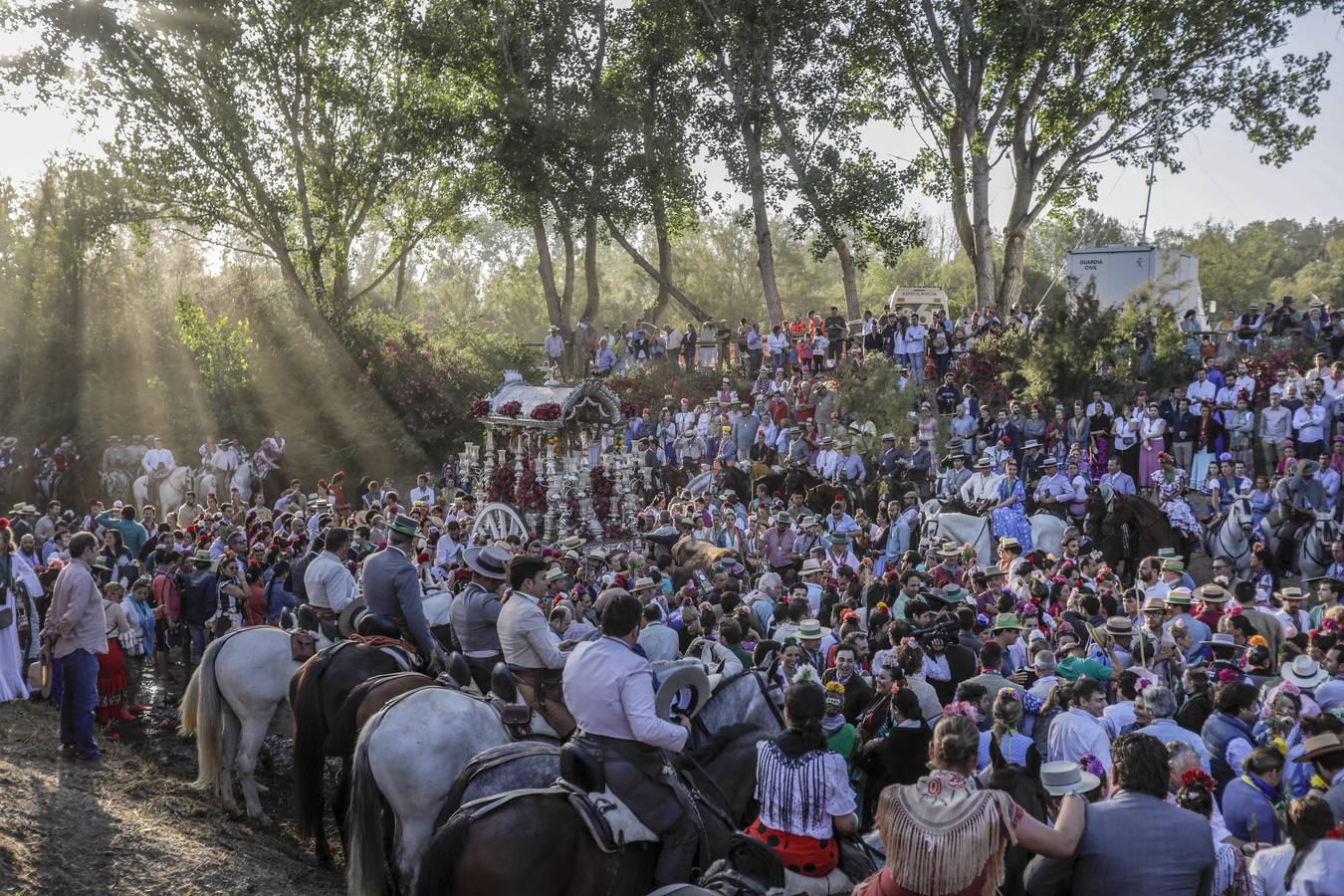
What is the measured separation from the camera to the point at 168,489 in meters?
24.8

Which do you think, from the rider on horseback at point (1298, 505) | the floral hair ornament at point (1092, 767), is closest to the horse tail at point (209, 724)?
the floral hair ornament at point (1092, 767)

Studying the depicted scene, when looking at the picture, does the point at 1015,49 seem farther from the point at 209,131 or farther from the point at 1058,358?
the point at 209,131

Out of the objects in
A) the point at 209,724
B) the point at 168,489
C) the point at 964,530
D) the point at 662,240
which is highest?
the point at 662,240

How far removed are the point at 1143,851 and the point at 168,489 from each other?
23995 mm

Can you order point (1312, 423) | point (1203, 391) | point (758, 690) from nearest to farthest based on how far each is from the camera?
point (758, 690)
point (1312, 423)
point (1203, 391)

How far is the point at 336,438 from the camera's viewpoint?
31.4 metres

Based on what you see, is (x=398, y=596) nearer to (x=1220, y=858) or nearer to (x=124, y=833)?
(x=124, y=833)

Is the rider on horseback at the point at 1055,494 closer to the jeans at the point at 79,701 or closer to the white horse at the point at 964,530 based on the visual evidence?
the white horse at the point at 964,530

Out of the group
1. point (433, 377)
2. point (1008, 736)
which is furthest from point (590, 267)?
point (1008, 736)

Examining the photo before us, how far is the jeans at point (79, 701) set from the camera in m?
9.38

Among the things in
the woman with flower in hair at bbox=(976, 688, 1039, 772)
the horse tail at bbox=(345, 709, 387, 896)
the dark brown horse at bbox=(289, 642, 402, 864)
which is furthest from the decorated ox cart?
the woman with flower in hair at bbox=(976, 688, 1039, 772)

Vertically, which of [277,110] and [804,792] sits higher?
[277,110]

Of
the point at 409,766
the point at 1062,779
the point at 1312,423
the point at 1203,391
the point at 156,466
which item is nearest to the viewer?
the point at 1062,779

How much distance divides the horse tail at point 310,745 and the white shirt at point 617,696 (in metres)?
3.40
